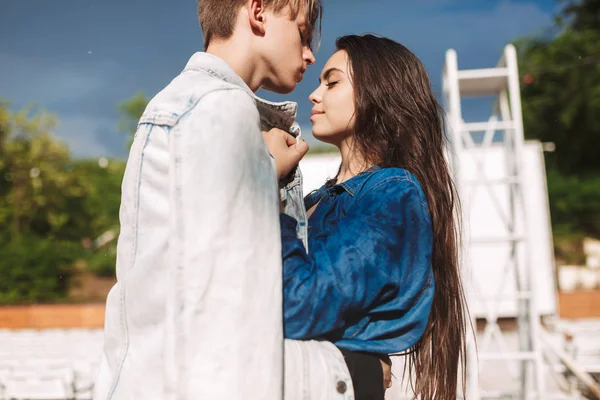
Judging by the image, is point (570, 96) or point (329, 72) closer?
point (329, 72)

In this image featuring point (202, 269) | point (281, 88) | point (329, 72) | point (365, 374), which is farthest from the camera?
point (329, 72)

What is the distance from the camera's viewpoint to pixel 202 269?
1098 mm

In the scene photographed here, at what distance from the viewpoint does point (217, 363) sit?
1065 mm

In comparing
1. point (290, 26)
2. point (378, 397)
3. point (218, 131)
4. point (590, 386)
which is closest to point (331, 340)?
point (378, 397)

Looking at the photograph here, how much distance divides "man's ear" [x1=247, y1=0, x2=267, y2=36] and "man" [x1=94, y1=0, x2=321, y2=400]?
13 cm

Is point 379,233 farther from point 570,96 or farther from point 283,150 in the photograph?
point 570,96

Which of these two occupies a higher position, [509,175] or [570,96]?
[570,96]

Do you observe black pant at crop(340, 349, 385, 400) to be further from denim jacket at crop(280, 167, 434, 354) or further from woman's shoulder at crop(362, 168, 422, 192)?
woman's shoulder at crop(362, 168, 422, 192)

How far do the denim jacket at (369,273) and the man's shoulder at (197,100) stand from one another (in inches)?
10.2

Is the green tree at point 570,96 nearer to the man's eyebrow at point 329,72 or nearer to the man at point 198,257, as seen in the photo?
the man's eyebrow at point 329,72

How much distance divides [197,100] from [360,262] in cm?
43

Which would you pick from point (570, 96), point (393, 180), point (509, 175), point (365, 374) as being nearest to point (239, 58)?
point (393, 180)

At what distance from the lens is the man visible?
42.6 inches

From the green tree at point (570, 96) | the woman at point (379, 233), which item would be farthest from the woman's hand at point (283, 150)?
the green tree at point (570, 96)
